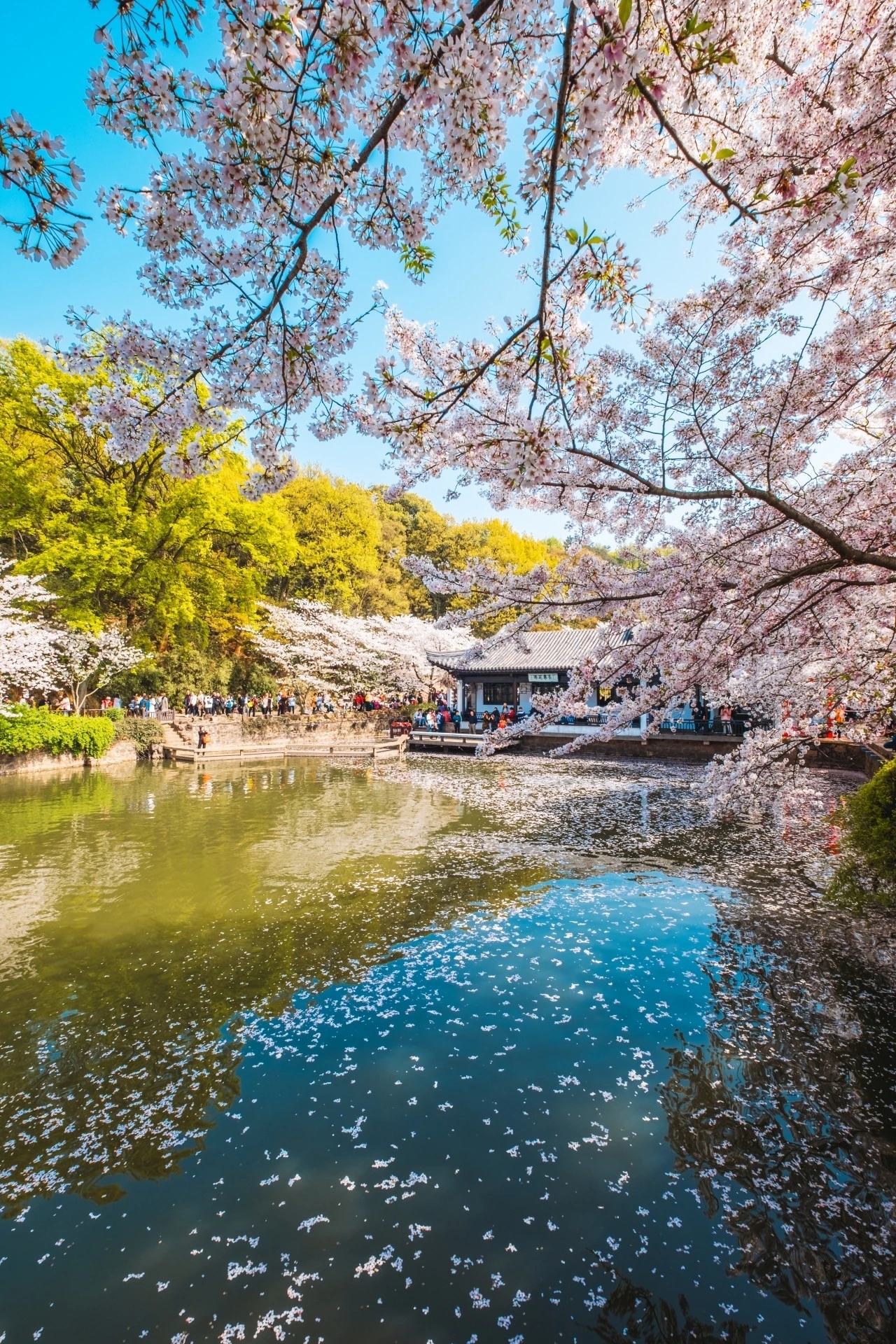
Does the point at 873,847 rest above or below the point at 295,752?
above

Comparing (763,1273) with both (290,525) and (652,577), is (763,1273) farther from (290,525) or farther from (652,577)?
(290,525)

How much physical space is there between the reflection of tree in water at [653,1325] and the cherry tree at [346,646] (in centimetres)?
2657

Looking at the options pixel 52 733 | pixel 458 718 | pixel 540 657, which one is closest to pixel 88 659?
pixel 52 733

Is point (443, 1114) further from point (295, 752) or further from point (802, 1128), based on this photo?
point (295, 752)

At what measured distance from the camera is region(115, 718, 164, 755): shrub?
20.8 metres

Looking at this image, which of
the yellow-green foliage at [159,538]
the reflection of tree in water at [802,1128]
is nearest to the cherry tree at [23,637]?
the yellow-green foliage at [159,538]

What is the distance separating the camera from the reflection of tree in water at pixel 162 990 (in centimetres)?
345

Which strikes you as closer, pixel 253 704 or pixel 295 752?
pixel 295 752

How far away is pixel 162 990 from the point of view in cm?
518

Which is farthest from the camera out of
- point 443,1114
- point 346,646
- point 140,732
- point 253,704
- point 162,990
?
point 346,646

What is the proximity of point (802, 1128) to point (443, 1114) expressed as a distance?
2146 millimetres

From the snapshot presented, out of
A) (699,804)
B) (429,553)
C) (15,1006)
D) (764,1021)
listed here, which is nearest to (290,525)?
(429,553)

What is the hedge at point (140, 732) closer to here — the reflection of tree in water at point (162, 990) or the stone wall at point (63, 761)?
the stone wall at point (63, 761)

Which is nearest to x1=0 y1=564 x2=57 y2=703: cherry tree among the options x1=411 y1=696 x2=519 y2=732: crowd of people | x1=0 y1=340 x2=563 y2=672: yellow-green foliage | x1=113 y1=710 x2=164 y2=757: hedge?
x1=0 y1=340 x2=563 y2=672: yellow-green foliage
